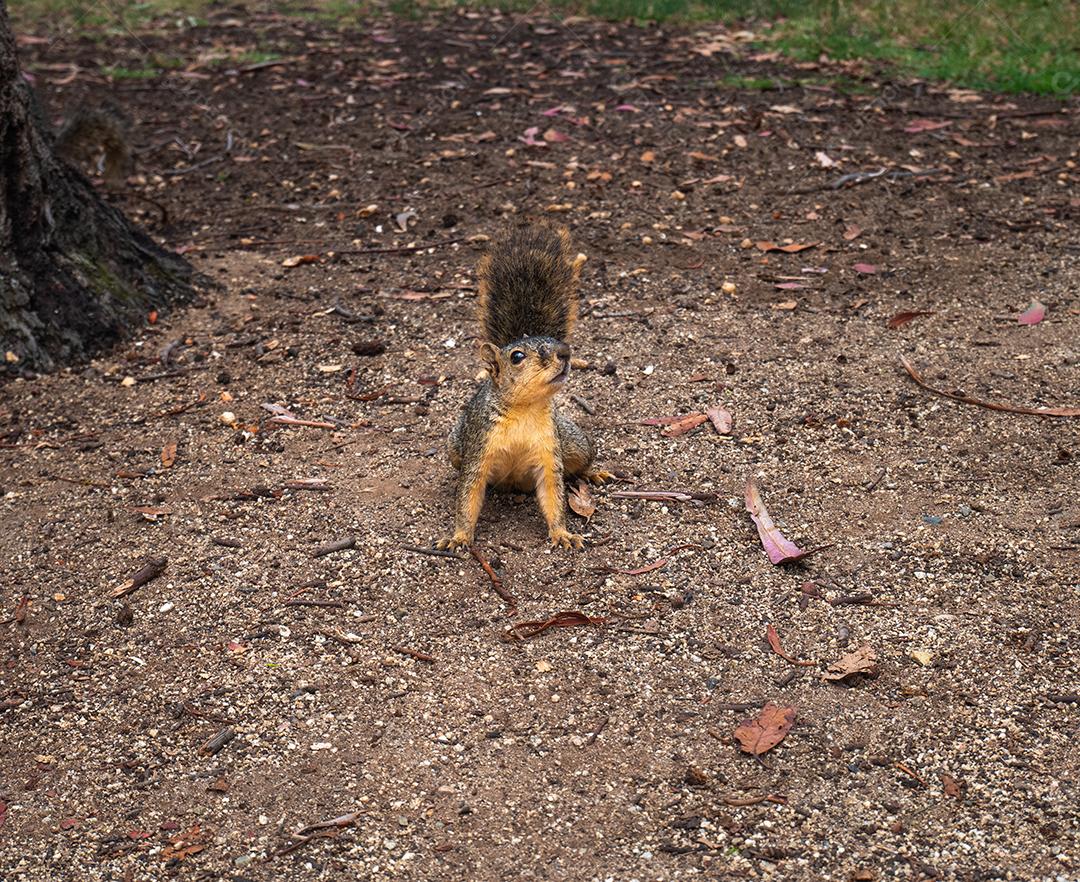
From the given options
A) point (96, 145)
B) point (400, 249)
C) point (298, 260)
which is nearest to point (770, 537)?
→ point (400, 249)

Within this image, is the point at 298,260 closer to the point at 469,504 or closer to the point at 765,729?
the point at 469,504

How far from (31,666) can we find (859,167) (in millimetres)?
5679

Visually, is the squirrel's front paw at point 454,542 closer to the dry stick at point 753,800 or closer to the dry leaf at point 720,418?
the dry leaf at point 720,418

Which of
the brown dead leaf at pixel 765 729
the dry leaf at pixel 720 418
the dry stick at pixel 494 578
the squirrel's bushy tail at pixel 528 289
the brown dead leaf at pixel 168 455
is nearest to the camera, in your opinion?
the brown dead leaf at pixel 765 729

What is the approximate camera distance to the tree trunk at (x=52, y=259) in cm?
564

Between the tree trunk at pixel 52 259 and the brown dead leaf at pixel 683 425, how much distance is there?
2.60m

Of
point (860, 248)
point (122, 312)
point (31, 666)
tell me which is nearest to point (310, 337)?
point (122, 312)

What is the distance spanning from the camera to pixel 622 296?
6.44 metres

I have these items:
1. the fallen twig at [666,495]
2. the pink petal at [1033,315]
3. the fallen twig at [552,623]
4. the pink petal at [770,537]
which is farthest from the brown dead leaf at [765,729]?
the pink petal at [1033,315]

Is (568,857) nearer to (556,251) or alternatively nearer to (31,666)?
(31,666)

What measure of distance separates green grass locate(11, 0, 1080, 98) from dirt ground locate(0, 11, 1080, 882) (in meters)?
1.48

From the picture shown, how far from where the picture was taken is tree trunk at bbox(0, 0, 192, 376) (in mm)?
5637

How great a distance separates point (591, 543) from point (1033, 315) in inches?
110

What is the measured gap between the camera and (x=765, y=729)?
11.9ft
